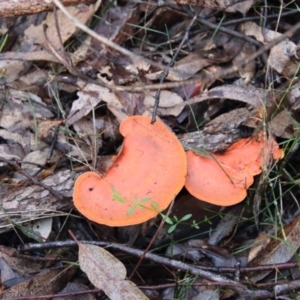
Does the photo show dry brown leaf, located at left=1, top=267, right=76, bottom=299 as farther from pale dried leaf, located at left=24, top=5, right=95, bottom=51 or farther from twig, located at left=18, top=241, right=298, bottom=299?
pale dried leaf, located at left=24, top=5, right=95, bottom=51

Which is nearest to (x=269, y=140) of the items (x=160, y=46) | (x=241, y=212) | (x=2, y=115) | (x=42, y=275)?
(x=241, y=212)

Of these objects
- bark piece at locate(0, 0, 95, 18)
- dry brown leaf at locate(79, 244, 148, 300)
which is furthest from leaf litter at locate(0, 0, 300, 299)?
bark piece at locate(0, 0, 95, 18)

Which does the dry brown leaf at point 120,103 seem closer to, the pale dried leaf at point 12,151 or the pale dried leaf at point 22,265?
the pale dried leaf at point 12,151

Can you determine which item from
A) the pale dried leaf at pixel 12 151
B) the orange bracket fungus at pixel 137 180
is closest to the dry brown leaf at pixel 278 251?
the orange bracket fungus at pixel 137 180

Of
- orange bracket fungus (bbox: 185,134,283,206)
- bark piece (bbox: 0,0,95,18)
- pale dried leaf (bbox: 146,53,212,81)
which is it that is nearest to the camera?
orange bracket fungus (bbox: 185,134,283,206)

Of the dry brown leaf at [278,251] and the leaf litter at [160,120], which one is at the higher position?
the leaf litter at [160,120]

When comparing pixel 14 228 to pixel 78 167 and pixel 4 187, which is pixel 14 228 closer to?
pixel 4 187

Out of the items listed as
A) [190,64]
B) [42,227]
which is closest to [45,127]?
[42,227]
